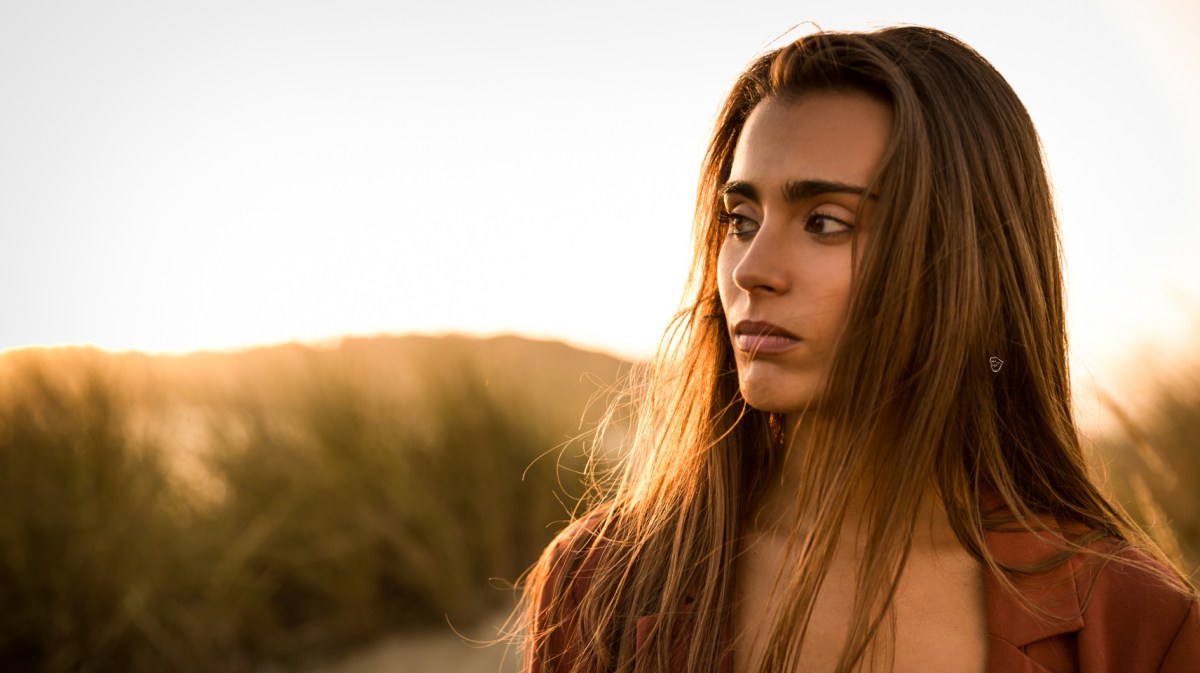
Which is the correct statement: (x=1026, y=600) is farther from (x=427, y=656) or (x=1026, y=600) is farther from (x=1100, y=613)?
(x=427, y=656)

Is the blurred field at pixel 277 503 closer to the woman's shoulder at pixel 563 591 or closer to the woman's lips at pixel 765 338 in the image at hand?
the woman's shoulder at pixel 563 591

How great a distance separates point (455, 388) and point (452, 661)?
132 cm

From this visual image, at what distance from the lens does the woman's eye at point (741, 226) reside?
2.00 meters

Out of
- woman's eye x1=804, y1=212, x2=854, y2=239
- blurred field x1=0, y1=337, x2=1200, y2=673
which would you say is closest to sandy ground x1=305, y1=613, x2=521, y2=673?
blurred field x1=0, y1=337, x2=1200, y2=673

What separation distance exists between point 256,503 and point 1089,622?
12.6ft

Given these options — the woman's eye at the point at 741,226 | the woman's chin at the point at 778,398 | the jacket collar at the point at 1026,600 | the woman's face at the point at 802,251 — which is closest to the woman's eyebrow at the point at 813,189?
the woman's face at the point at 802,251

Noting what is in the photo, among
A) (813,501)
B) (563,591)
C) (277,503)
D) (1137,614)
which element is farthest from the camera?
(277,503)

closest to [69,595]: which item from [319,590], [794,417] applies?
[319,590]

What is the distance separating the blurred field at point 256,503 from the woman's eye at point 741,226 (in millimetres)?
2222

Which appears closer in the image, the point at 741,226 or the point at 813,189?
the point at 813,189

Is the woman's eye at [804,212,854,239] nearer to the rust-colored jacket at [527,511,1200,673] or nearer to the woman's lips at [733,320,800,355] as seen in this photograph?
the woman's lips at [733,320,800,355]

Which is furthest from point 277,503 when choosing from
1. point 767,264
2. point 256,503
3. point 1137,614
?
point 1137,614

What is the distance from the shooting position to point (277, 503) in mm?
4836

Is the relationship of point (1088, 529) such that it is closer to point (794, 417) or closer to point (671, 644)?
point (794, 417)
